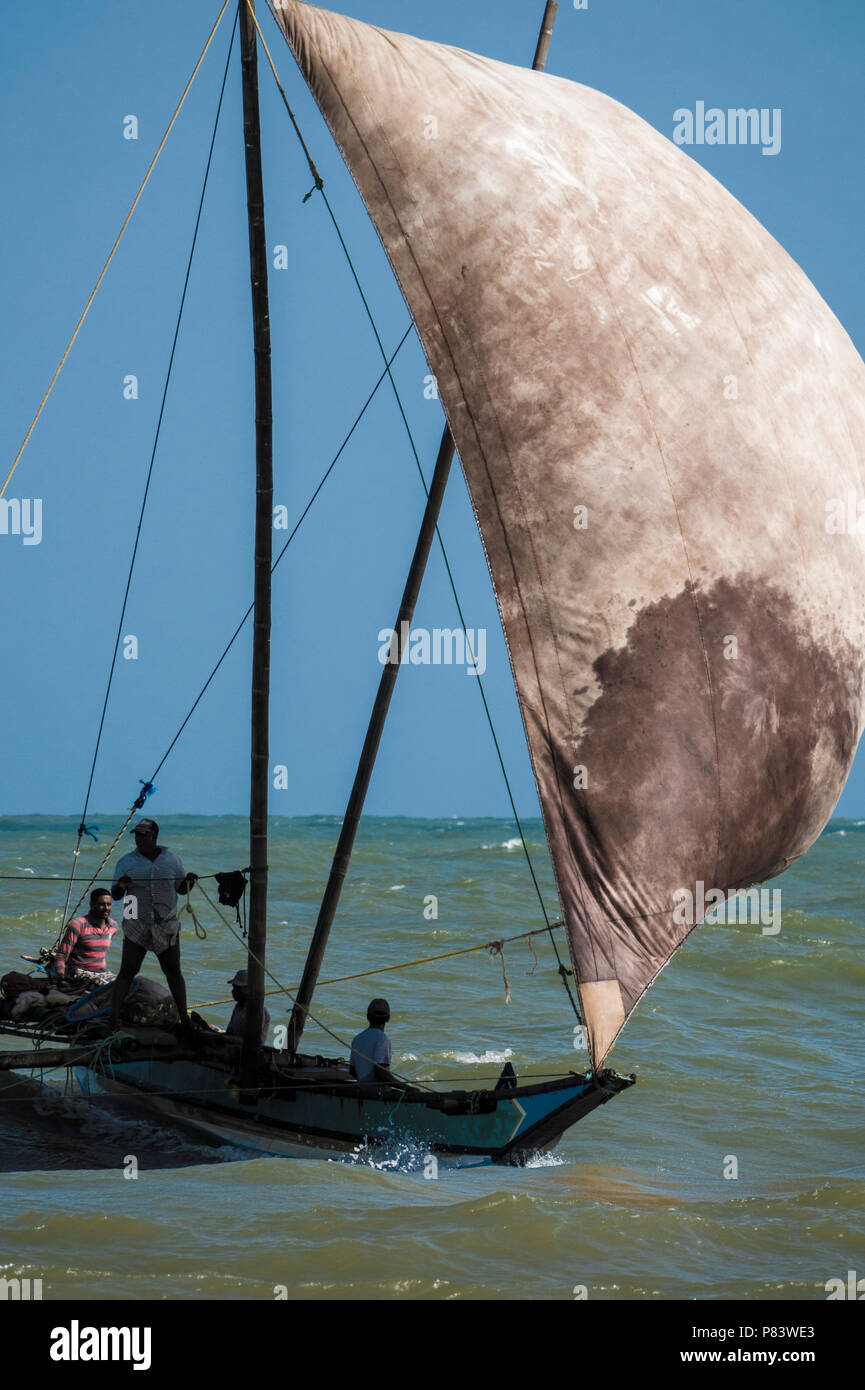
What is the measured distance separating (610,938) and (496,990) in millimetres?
11010

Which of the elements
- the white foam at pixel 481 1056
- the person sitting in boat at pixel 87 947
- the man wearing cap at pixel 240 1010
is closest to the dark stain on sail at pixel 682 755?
the man wearing cap at pixel 240 1010

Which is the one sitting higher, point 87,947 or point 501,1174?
point 87,947

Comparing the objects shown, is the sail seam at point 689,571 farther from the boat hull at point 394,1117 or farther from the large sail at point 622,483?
the boat hull at point 394,1117

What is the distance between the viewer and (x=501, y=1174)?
10.3m

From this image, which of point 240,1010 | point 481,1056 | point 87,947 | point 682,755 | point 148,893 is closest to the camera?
point 682,755

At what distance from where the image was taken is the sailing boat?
30.3ft

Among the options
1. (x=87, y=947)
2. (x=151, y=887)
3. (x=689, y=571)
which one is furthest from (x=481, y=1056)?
(x=689, y=571)

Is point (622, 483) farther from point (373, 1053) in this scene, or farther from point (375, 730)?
point (373, 1053)

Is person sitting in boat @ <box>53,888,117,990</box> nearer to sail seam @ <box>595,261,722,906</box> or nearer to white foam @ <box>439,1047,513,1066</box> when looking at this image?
Answer: white foam @ <box>439,1047,513,1066</box>

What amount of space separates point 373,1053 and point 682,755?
11.3 ft

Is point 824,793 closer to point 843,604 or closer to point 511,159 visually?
point 843,604

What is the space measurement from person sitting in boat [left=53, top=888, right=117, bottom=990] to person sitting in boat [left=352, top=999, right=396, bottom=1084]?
2.73m

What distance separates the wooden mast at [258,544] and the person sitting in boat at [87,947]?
6.48 ft
